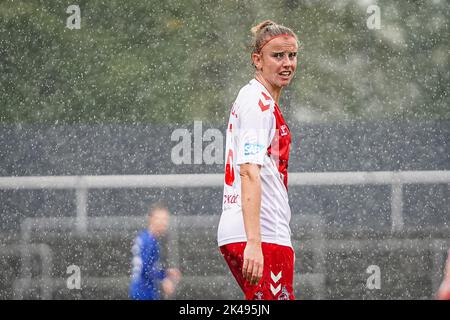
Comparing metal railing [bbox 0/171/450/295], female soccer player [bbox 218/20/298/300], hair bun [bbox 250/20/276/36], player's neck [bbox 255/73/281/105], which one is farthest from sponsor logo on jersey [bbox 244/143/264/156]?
metal railing [bbox 0/171/450/295]

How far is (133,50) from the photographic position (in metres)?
16.0

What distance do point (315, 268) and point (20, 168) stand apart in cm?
844

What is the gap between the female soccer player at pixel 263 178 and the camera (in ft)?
14.7

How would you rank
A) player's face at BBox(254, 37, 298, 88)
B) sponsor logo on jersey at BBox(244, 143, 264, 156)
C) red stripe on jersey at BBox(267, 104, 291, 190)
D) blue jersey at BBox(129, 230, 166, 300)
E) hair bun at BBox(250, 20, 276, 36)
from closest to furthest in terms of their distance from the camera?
sponsor logo on jersey at BBox(244, 143, 264, 156) < red stripe on jersey at BBox(267, 104, 291, 190) < player's face at BBox(254, 37, 298, 88) < hair bun at BBox(250, 20, 276, 36) < blue jersey at BBox(129, 230, 166, 300)

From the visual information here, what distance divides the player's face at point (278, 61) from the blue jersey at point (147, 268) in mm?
2633

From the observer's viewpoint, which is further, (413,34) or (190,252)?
(413,34)

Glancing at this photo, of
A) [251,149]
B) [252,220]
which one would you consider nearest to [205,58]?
[251,149]

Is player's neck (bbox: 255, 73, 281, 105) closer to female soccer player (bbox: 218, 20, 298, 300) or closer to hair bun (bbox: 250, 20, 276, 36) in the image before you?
female soccer player (bbox: 218, 20, 298, 300)

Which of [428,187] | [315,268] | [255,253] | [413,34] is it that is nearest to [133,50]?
[413,34]

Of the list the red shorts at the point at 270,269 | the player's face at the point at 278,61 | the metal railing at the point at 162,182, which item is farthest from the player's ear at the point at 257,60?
the metal railing at the point at 162,182

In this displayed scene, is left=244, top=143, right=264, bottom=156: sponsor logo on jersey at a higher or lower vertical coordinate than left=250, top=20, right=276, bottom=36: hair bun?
lower

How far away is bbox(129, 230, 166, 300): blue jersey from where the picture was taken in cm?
707

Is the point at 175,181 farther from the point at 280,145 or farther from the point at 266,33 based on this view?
the point at 280,145
